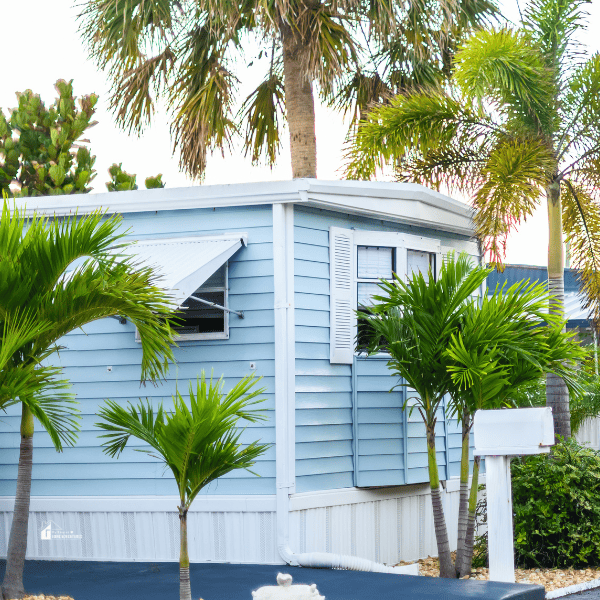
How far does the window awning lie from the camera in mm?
6809

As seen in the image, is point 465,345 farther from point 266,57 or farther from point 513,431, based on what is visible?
point 266,57

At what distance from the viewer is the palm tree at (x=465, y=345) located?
22.5 ft

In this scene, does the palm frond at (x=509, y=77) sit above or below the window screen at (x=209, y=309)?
above

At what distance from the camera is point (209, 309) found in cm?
786

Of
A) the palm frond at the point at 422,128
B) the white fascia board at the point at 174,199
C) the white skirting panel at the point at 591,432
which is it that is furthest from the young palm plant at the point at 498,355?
the white skirting panel at the point at 591,432

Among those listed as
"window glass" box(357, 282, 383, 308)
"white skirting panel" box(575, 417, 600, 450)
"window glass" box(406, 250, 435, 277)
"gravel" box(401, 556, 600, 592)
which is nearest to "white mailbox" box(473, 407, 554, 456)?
"gravel" box(401, 556, 600, 592)

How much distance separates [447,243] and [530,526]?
3002 mm

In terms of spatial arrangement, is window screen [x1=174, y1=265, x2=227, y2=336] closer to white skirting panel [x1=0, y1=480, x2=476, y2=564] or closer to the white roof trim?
the white roof trim

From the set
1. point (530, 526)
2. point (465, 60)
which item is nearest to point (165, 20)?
point (465, 60)

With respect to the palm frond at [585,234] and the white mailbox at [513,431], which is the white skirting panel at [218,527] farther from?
the palm frond at [585,234]

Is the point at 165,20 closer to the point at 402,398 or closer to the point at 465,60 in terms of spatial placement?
the point at 465,60

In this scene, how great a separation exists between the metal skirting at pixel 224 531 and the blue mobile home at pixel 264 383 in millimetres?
13

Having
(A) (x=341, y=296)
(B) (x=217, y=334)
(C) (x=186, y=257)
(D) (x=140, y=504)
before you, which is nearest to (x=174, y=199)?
(C) (x=186, y=257)

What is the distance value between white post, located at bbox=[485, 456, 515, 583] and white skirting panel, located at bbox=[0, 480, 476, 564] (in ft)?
5.75
